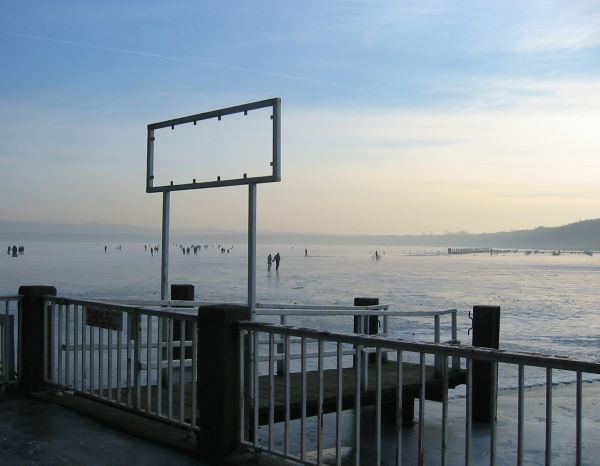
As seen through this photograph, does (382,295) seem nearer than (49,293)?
No

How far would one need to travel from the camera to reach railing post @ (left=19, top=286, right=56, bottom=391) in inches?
307

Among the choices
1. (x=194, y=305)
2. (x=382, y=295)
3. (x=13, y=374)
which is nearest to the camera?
(x=13, y=374)

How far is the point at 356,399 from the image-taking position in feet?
16.3

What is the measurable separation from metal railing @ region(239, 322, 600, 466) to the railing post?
2.47 metres

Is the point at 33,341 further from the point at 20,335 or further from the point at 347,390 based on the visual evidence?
the point at 347,390

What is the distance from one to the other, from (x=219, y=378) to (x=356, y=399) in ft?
3.84

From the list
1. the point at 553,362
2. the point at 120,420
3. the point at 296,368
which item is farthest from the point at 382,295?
the point at 553,362

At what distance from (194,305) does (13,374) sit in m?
2.52

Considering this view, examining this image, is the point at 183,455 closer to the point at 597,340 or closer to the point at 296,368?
the point at 296,368

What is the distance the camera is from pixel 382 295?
33.8 m

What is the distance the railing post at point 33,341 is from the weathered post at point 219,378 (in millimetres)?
3000

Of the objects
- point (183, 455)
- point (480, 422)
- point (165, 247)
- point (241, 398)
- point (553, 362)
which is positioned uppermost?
point (165, 247)

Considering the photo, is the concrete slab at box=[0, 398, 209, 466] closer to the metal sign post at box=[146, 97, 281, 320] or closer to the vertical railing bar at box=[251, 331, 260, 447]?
the vertical railing bar at box=[251, 331, 260, 447]

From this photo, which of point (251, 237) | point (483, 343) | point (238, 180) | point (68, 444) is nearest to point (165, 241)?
point (238, 180)
